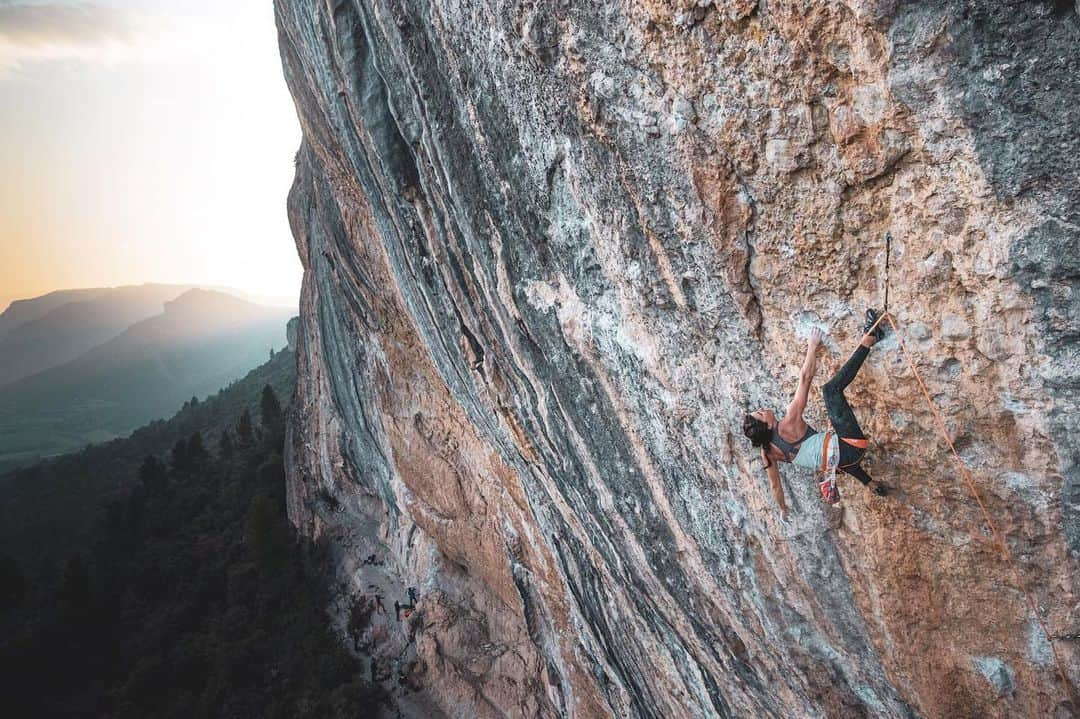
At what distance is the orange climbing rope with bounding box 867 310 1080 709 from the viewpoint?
3.45 meters

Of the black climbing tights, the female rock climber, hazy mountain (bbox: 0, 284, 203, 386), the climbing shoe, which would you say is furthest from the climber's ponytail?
hazy mountain (bbox: 0, 284, 203, 386)

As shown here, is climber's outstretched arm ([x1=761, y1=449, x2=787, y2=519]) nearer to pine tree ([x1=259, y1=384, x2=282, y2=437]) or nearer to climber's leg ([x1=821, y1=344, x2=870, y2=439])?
Answer: climber's leg ([x1=821, y1=344, x2=870, y2=439])

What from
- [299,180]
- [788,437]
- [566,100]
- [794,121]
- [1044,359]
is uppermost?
[299,180]

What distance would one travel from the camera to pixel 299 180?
13.9 meters

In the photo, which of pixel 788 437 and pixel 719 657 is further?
pixel 719 657

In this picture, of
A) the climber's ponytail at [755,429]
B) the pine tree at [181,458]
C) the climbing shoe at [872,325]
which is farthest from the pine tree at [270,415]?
the climbing shoe at [872,325]

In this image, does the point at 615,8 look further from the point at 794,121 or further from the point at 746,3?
the point at 794,121

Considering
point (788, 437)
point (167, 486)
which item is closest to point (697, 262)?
point (788, 437)

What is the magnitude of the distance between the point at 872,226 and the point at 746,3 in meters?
1.46

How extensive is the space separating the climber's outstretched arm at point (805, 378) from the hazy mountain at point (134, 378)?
274 ft

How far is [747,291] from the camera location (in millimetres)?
3914

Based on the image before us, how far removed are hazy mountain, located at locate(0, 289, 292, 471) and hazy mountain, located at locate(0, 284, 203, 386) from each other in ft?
74.8

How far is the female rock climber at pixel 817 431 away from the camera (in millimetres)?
3562

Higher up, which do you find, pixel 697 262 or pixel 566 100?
pixel 566 100
